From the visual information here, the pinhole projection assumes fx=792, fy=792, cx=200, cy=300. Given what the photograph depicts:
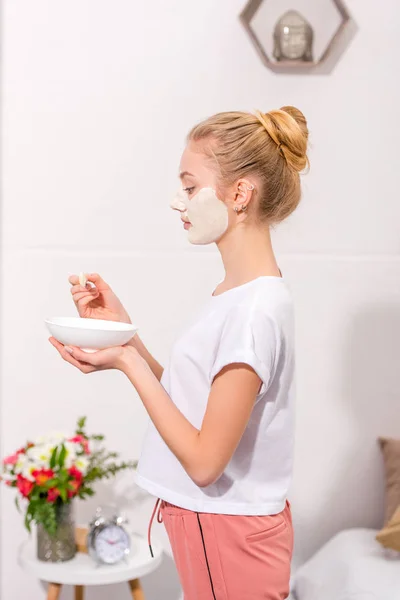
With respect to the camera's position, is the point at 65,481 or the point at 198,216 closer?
the point at 198,216

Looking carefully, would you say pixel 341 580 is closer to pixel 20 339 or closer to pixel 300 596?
pixel 300 596

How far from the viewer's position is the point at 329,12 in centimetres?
256

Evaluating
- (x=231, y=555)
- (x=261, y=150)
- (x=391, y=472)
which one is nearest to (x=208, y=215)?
(x=261, y=150)

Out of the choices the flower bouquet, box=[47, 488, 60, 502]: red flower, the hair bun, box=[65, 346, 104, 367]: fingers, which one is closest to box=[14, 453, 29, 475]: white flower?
the flower bouquet

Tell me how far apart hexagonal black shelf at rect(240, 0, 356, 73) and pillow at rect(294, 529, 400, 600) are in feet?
4.86

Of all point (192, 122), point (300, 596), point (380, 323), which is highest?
point (192, 122)

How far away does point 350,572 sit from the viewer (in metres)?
2.16

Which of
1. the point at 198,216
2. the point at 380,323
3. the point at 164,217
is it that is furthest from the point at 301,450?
the point at 198,216

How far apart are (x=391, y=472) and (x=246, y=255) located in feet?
4.48

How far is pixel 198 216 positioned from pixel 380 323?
1.34 metres

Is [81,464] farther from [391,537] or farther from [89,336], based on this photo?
[89,336]

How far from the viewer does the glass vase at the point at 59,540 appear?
2.25 m

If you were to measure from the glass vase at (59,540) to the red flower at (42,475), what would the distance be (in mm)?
A: 100

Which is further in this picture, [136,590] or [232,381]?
[136,590]
